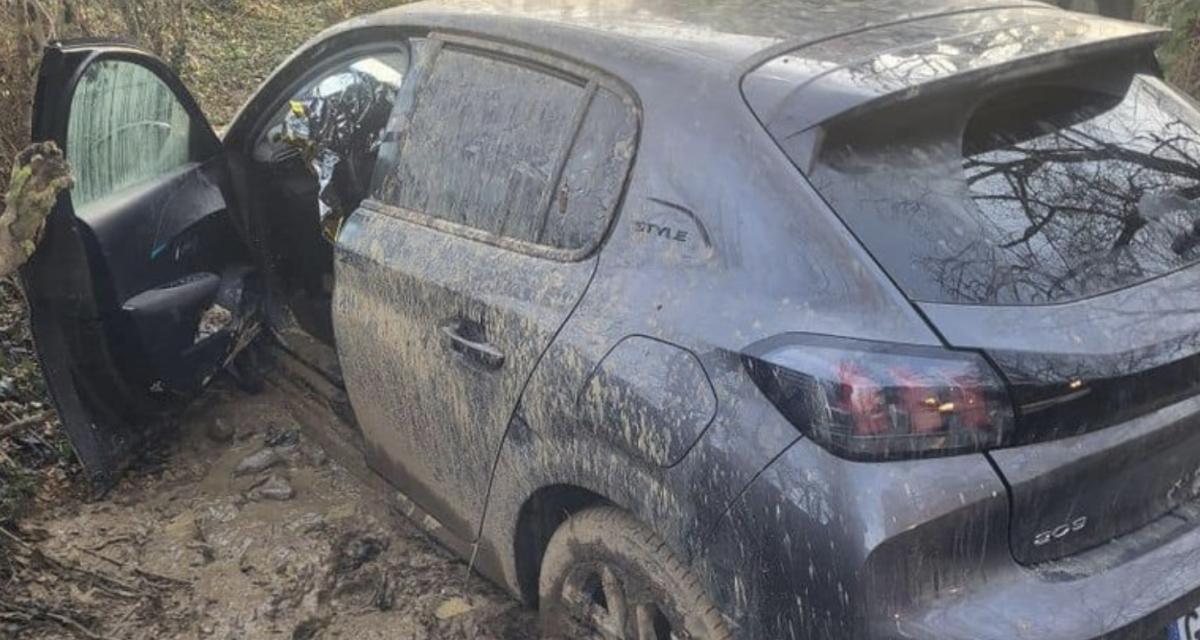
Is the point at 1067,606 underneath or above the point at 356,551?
above

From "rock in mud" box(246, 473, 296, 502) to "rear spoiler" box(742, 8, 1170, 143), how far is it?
242cm

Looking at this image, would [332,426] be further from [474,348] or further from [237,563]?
[474,348]

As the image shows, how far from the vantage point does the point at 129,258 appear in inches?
138

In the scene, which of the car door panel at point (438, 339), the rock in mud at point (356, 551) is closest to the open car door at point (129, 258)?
the car door panel at point (438, 339)

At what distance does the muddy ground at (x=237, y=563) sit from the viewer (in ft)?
10.4

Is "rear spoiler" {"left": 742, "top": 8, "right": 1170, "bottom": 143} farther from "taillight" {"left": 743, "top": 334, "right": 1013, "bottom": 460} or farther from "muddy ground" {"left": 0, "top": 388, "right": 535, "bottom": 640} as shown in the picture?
"muddy ground" {"left": 0, "top": 388, "right": 535, "bottom": 640}

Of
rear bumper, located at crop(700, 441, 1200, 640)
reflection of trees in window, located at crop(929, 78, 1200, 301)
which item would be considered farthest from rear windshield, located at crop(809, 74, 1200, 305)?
rear bumper, located at crop(700, 441, 1200, 640)

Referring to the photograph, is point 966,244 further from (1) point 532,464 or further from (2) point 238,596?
(2) point 238,596

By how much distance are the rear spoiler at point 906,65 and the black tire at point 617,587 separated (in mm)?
933

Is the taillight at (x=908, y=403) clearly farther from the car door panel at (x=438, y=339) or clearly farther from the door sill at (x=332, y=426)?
the door sill at (x=332, y=426)

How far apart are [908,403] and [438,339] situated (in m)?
1.37

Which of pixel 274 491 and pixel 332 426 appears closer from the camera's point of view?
pixel 274 491

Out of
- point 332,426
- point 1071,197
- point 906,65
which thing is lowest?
point 332,426

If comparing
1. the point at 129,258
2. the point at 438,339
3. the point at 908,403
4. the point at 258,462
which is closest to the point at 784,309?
the point at 908,403
